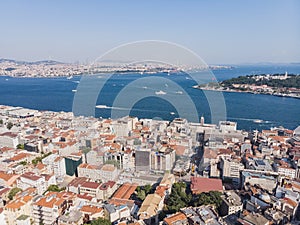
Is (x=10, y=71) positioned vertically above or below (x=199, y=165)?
above

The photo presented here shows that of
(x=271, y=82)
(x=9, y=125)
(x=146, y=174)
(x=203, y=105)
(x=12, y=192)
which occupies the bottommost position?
(x=146, y=174)

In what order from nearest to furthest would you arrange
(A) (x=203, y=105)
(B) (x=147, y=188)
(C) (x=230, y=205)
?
(C) (x=230, y=205) → (B) (x=147, y=188) → (A) (x=203, y=105)

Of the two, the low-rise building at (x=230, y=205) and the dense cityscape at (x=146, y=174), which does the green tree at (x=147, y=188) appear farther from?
the low-rise building at (x=230, y=205)

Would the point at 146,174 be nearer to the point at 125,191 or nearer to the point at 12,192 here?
the point at 125,191

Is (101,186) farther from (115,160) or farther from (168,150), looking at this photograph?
(168,150)

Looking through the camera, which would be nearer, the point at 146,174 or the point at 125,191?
the point at 125,191

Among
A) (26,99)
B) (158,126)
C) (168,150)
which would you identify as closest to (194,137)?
(158,126)

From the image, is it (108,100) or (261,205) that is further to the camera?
(108,100)

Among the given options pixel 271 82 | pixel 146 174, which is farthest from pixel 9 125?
pixel 271 82

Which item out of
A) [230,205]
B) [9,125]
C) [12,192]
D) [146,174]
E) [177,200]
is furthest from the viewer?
[9,125]

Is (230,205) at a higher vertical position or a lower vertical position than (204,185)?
higher
